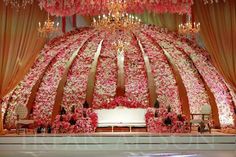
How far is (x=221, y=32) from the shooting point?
11.2 m

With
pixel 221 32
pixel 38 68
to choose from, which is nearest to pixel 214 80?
pixel 221 32

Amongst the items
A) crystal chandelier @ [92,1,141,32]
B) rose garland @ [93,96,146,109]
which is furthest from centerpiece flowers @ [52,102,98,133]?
crystal chandelier @ [92,1,141,32]

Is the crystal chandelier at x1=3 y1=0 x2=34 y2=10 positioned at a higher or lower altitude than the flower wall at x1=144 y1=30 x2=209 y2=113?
higher

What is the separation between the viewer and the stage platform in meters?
10.4

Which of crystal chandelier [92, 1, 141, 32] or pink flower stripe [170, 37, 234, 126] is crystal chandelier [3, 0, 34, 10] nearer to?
crystal chandelier [92, 1, 141, 32]

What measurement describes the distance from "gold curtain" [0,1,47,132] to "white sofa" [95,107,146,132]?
2.74 meters

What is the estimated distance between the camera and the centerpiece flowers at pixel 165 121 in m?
11.5

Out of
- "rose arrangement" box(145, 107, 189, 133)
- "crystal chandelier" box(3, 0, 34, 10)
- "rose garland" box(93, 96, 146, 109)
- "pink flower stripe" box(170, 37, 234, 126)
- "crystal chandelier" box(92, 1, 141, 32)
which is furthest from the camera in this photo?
"pink flower stripe" box(170, 37, 234, 126)

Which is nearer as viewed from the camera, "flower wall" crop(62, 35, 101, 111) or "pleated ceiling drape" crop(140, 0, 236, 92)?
"pleated ceiling drape" crop(140, 0, 236, 92)

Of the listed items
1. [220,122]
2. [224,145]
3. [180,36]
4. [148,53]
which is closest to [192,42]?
[180,36]

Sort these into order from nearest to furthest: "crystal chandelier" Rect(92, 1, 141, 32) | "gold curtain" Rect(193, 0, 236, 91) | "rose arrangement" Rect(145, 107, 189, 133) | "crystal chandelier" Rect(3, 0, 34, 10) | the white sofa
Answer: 1. "crystal chandelier" Rect(92, 1, 141, 32)
2. "crystal chandelier" Rect(3, 0, 34, 10)
3. "gold curtain" Rect(193, 0, 236, 91)
4. "rose arrangement" Rect(145, 107, 189, 133)
5. the white sofa

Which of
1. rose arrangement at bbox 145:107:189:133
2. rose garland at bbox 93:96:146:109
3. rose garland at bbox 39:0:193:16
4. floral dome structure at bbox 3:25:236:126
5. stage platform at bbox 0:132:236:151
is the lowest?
stage platform at bbox 0:132:236:151

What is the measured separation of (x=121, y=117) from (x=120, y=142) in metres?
2.20

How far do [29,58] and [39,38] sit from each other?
2.01 feet
